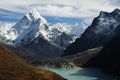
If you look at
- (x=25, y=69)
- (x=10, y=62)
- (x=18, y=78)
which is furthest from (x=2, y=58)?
(x=18, y=78)

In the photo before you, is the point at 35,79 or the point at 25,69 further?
the point at 25,69

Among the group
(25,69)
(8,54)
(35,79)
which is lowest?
(35,79)

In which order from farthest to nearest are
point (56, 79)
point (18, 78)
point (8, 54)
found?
point (8, 54) < point (56, 79) < point (18, 78)

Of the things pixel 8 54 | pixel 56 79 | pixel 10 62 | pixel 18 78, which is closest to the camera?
pixel 18 78

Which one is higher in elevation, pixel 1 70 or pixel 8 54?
pixel 8 54

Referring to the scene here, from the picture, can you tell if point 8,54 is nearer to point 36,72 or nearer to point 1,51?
point 1,51

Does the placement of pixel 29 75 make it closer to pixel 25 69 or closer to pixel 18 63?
pixel 25 69
